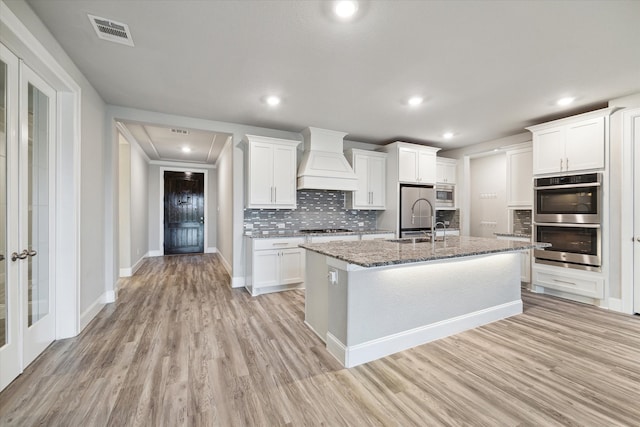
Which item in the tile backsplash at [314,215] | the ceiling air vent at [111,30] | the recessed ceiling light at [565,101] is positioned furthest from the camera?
the tile backsplash at [314,215]

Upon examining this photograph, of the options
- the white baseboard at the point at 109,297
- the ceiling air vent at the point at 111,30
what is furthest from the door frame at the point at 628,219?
the white baseboard at the point at 109,297

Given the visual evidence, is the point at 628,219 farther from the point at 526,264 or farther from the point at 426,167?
the point at 426,167

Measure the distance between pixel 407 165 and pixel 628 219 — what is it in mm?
2882

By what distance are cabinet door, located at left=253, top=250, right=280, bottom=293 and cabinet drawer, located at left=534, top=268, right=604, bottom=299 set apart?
3.82 meters

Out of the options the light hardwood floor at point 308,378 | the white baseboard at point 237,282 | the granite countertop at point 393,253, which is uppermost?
the granite countertop at point 393,253

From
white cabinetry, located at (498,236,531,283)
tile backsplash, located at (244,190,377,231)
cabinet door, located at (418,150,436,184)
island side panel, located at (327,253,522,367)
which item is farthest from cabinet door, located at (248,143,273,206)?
white cabinetry, located at (498,236,531,283)

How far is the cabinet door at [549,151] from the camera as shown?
147 inches

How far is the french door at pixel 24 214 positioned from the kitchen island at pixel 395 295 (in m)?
2.15

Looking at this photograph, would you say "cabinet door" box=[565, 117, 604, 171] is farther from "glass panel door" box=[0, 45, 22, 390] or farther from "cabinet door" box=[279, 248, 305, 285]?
"glass panel door" box=[0, 45, 22, 390]

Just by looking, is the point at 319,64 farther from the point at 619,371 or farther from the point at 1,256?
the point at 619,371

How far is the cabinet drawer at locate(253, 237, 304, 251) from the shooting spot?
13.0ft

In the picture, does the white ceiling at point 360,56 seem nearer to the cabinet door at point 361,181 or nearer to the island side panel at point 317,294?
the cabinet door at point 361,181

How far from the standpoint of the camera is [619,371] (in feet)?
6.79

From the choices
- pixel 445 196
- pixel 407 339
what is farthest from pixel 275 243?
pixel 445 196
